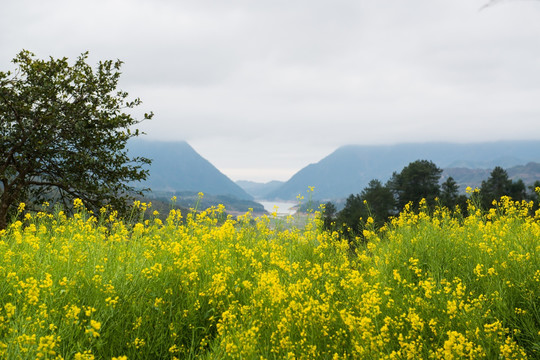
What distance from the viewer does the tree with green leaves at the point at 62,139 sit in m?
11.8

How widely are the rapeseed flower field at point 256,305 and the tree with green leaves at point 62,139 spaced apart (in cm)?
649

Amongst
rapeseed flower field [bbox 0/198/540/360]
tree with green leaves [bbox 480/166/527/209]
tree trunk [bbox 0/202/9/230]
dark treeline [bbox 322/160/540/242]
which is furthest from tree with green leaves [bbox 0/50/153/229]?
tree with green leaves [bbox 480/166/527/209]

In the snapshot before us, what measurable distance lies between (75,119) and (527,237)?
506 inches

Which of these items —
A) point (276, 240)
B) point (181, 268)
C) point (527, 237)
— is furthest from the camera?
point (276, 240)

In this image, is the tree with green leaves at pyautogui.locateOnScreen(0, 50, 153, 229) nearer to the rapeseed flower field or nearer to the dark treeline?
the rapeseed flower field

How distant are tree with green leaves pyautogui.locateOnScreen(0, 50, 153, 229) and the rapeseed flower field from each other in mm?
6493

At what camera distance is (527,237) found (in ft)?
19.0

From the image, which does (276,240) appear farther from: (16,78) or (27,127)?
(16,78)

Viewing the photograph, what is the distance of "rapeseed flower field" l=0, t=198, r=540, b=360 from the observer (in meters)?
3.50

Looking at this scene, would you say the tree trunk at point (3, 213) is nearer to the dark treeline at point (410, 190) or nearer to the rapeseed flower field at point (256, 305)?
the rapeseed flower field at point (256, 305)

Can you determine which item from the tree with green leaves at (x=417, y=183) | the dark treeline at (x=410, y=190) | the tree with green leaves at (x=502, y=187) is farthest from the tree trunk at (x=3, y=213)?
the tree with green leaves at (x=417, y=183)

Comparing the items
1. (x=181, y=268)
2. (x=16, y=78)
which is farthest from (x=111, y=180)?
(x=181, y=268)

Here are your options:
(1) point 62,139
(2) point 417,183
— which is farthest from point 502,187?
(1) point 62,139

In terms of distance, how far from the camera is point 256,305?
4152mm
